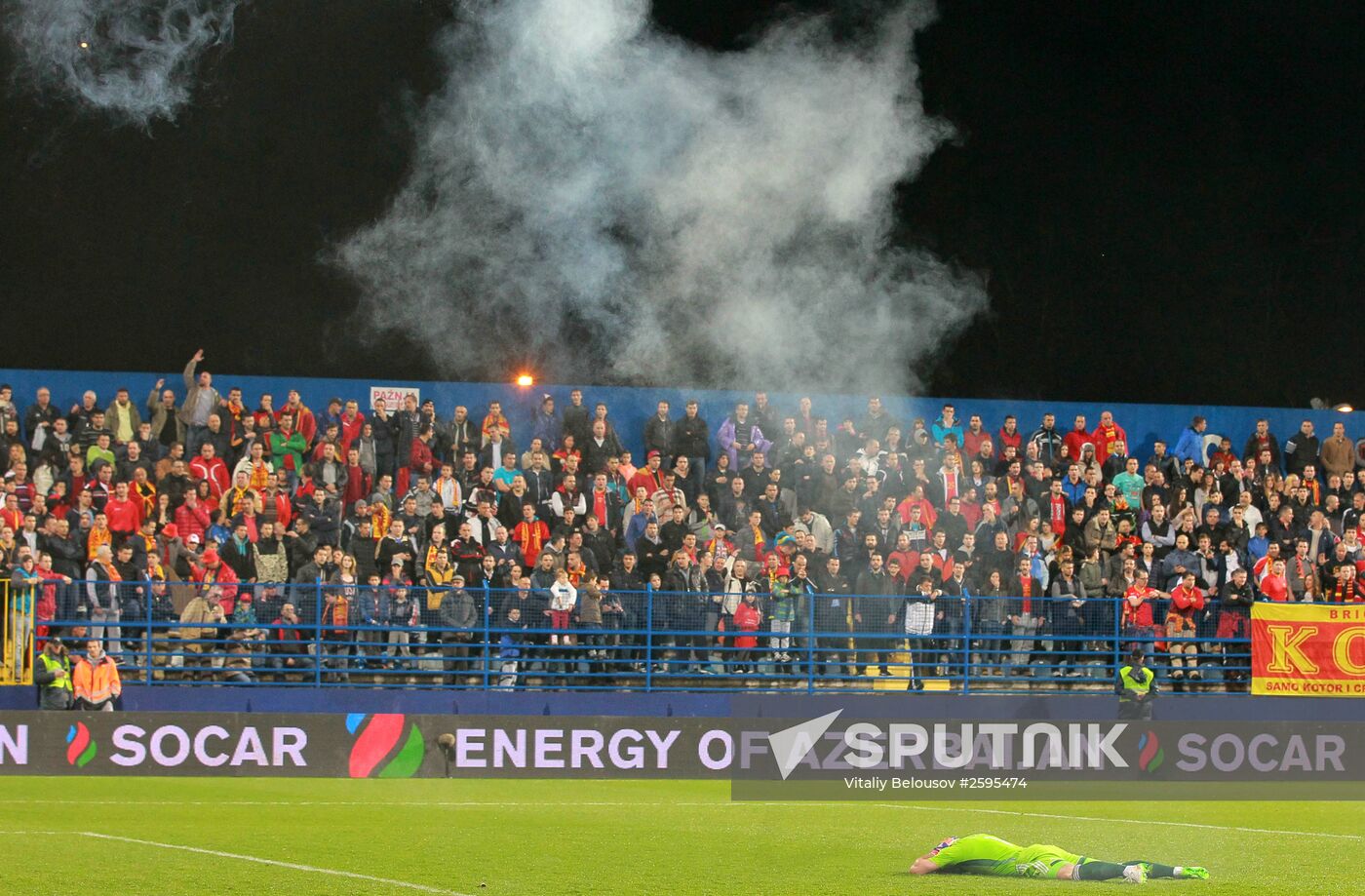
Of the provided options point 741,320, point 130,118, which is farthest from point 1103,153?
point 130,118

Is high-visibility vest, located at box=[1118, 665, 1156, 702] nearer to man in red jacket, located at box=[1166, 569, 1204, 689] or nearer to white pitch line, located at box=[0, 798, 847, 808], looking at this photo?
man in red jacket, located at box=[1166, 569, 1204, 689]

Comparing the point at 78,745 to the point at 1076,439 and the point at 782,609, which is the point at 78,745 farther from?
the point at 1076,439

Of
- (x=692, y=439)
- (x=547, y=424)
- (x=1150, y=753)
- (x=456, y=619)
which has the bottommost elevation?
(x=1150, y=753)

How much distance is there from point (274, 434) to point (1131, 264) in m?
17.2

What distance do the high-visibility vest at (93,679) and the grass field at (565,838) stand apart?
1497 millimetres

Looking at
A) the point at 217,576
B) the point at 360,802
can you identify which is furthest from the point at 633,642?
the point at 360,802

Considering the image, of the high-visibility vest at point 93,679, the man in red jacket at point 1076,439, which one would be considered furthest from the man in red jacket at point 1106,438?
the high-visibility vest at point 93,679

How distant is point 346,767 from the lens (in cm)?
1833

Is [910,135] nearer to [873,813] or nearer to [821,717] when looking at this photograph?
[821,717]

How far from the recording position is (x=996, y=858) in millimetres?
9672

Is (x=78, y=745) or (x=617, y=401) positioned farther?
(x=617, y=401)

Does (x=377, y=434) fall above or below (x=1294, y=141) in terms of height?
below

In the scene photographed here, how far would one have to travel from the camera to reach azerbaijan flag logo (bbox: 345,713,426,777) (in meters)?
18.3

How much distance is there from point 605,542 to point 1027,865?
12264mm
